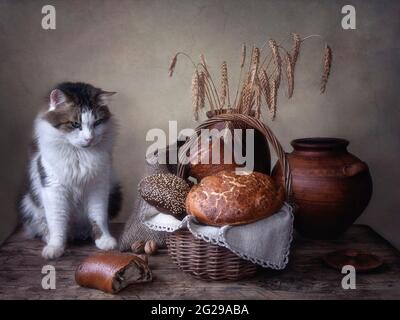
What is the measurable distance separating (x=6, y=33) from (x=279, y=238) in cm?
142

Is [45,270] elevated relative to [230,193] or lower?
lower

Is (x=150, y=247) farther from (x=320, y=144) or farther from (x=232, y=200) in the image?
(x=320, y=144)

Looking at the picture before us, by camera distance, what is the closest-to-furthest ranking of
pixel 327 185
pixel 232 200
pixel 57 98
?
pixel 232 200 → pixel 57 98 → pixel 327 185

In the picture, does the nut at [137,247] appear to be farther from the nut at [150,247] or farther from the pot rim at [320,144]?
the pot rim at [320,144]

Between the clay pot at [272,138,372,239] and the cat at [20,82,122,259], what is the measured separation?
0.66m

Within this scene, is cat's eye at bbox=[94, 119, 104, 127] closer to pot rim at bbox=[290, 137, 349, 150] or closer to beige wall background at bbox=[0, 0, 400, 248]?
beige wall background at bbox=[0, 0, 400, 248]

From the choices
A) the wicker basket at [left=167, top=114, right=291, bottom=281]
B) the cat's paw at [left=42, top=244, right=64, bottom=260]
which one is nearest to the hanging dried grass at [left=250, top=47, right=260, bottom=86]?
the wicker basket at [left=167, top=114, right=291, bottom=281]

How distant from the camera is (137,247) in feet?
5.63

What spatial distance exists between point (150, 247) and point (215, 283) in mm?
334

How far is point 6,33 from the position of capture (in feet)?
6.66

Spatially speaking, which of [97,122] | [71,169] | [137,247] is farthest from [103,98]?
[137,247]
